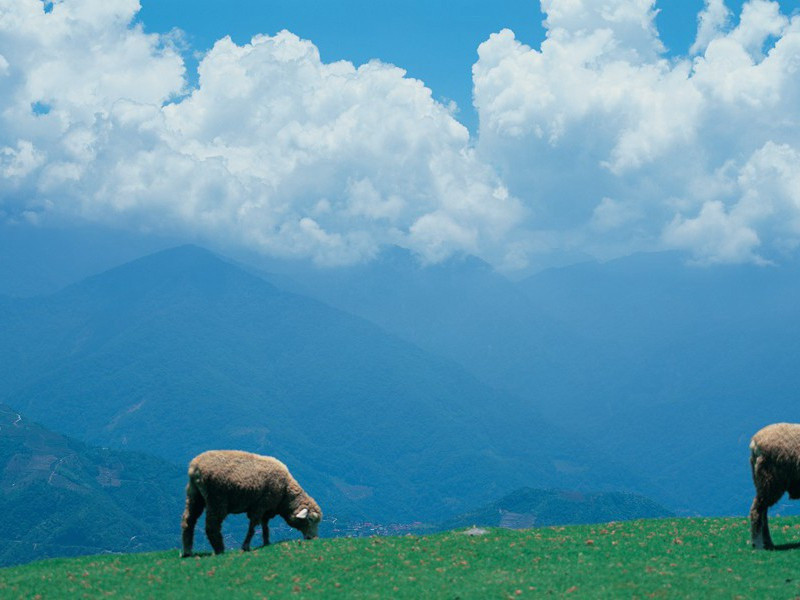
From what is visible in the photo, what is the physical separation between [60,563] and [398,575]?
16777mm

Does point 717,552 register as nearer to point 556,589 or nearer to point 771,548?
point 771,548

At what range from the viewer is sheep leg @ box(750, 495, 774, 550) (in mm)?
30094

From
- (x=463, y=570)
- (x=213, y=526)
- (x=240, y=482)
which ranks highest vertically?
(x=240, y=482)

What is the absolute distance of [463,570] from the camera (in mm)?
28422

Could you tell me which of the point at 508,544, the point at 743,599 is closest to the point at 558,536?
the point at 508,544

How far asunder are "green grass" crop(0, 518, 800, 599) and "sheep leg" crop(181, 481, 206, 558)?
1.01 m

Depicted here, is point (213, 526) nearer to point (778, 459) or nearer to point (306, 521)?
point (306, 521)

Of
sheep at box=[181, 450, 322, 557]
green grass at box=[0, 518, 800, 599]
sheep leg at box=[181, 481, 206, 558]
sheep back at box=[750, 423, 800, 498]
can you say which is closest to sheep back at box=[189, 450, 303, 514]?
sheep at box=[181, 450, 322, 557]

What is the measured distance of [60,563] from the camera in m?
34.9

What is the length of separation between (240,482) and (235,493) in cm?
50

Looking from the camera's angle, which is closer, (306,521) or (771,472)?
(771,472)

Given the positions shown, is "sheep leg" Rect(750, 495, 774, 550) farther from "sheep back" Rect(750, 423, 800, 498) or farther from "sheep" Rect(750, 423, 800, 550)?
"sheep back" Rect(750, 423, 800, 498)

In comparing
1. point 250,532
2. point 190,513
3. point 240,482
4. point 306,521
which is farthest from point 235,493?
point 306,521

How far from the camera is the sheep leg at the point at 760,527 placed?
30094mm
